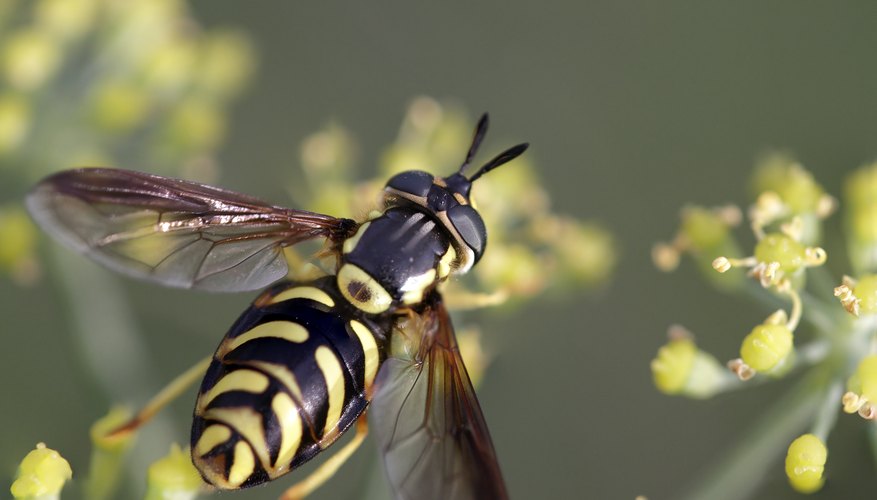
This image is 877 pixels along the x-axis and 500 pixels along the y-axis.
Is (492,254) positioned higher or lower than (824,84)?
lower

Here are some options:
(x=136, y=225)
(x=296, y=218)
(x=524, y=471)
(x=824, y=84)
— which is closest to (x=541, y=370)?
(x=524, y=471)

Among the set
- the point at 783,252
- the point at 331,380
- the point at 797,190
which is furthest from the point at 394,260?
the point at 797,190

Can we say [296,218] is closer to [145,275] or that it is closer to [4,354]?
[145,275]

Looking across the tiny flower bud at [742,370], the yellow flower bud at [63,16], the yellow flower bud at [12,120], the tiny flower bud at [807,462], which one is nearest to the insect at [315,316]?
the tiny flower bud at [742,370]

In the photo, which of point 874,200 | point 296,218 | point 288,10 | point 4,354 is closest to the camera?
point 296,218

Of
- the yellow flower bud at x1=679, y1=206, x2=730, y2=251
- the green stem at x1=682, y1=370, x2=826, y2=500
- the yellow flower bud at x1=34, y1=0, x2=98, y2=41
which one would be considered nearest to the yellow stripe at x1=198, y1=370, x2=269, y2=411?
the yellow flower bud at x1=679, y1=206, x2=730, y2=251

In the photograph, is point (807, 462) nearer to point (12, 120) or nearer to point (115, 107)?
point (115, 107)

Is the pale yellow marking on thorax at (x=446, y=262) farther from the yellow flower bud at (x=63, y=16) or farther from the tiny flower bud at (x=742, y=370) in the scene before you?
the yellow flower bud at (x=63, y=16)
